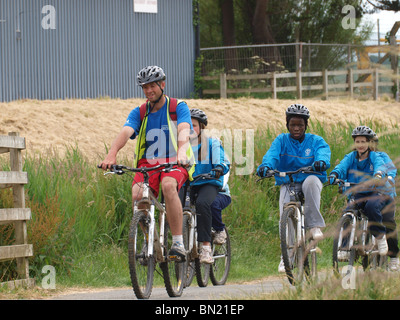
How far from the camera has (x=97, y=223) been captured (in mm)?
11281

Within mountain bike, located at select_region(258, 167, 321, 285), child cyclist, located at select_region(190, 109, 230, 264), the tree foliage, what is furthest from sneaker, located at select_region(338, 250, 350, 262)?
the tree foliage

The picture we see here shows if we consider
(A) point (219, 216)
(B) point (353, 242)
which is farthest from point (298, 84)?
(A) point (219, 216)

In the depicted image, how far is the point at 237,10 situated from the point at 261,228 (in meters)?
23.6

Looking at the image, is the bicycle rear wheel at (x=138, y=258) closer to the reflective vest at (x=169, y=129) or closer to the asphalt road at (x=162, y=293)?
the asphalt road at (x=162, y=293)

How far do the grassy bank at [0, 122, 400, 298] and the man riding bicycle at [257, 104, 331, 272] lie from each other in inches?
30.1

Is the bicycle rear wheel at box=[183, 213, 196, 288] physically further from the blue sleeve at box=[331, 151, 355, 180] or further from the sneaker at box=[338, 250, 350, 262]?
the blue sleeve at box=[331, 151, 355, 180]

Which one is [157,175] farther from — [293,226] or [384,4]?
[384,4]

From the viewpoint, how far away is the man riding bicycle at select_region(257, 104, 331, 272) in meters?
8.85

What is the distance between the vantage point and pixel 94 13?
24.4m

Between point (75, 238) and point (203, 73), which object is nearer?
point (75, 238)

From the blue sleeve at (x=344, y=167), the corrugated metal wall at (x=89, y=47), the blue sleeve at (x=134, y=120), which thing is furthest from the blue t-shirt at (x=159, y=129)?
the corrugated metal wall at (x=89, y=47)

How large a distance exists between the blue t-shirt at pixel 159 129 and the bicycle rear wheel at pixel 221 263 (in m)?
1.91
